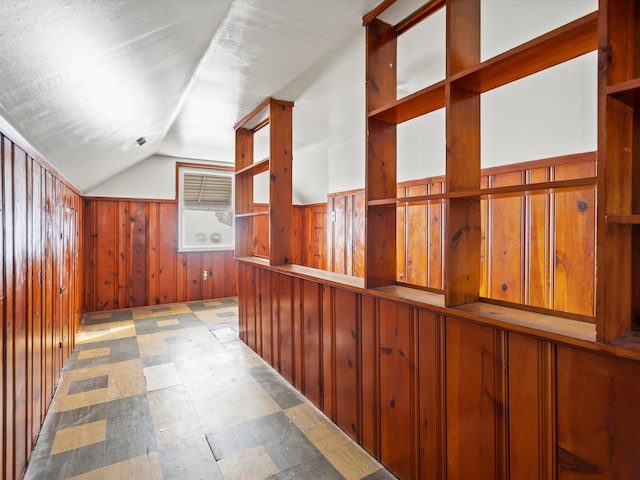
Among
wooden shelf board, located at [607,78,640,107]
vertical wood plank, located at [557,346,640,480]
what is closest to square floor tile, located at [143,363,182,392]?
vertical wood plank, located at [557,346,640,480]

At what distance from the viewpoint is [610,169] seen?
37.1 inches

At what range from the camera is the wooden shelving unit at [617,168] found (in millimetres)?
930

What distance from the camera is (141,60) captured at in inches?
67.3

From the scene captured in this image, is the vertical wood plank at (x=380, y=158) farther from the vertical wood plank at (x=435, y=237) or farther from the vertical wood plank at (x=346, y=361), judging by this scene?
the vertical wood plank at (x=435, y=237)

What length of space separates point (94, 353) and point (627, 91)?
13.3ft

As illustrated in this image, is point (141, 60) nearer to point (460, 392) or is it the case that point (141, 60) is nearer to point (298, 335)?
point (298, 335)

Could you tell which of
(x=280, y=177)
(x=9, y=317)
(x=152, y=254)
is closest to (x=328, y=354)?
(x=280, y=177)

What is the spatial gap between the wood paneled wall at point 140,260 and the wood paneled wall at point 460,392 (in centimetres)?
376

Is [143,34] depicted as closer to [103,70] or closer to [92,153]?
[103,70]

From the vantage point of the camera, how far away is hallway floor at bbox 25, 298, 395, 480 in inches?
68.7

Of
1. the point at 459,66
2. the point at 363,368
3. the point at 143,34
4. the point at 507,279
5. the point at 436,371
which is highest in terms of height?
the point at 143,34

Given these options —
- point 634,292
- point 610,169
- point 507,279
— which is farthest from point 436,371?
point 507,279

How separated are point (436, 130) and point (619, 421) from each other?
2742 mm

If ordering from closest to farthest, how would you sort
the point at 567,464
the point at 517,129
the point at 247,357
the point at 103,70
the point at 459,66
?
the point at 567,464 < the point at 459,66 < the point at 103,70 < the point at 517,129 < the point at 247,357
